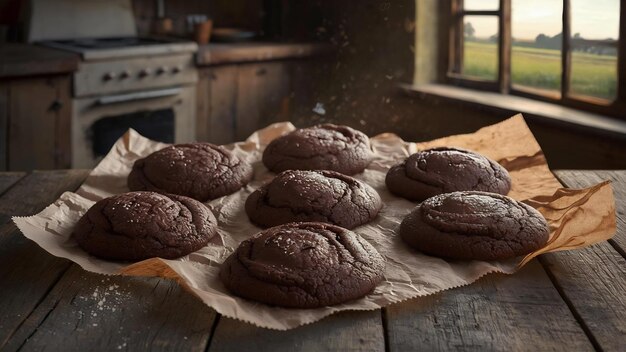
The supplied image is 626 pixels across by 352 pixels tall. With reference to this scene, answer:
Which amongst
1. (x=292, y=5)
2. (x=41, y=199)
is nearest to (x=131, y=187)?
(x=41, y=199)

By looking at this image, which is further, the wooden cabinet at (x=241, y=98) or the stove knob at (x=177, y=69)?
the wooden cabinet at (x=241, y=98)

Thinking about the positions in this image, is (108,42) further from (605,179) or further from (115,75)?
(605,179)

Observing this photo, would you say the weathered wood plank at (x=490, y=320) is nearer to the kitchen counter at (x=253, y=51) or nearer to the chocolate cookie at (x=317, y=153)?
the chocolate cookie at (x=317, y=153)

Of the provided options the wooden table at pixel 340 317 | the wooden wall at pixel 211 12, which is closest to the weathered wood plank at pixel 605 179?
the wooden table at pixel 340 317

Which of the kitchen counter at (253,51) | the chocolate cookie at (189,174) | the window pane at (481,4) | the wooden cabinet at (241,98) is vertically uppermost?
the window pane at (481,4)

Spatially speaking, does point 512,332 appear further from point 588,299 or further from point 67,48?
point 67,48

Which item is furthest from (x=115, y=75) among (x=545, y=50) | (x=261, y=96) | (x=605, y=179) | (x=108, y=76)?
(x=605, y=179)
